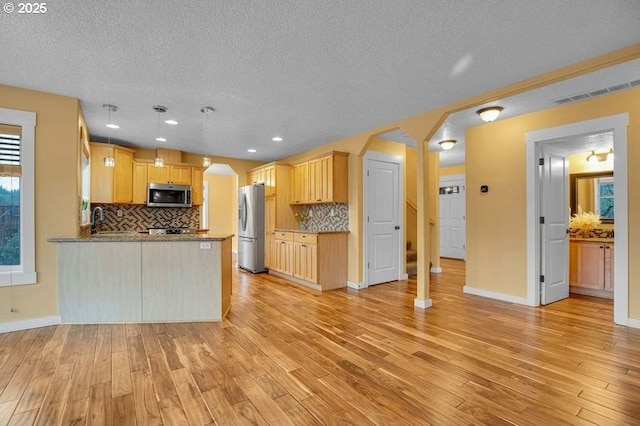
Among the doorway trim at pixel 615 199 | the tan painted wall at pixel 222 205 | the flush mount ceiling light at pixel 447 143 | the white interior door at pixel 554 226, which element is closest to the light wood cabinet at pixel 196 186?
the tan painted wall at pixel 222 205

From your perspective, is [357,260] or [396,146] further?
[396,146]

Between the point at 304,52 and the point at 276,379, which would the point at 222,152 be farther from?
the point at 276,379

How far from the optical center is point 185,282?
3471 millimetres

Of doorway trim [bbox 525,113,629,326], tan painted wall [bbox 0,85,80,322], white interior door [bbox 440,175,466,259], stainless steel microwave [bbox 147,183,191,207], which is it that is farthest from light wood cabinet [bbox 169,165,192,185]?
white interior door [bbox 440,175,466,259]

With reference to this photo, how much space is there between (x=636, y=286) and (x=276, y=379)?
3.73 meters

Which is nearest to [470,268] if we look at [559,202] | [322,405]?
[559,202]

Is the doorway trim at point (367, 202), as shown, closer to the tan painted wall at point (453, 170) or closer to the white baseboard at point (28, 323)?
the tan painted wall at point (453, 170)

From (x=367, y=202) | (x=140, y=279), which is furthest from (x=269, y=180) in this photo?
(x=140, y=279)

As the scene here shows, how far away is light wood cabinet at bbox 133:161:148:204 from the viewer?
5.61 metres

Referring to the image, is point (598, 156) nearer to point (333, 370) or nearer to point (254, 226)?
point (333, 370)

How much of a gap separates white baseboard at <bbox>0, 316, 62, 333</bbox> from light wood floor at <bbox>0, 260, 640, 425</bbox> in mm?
128

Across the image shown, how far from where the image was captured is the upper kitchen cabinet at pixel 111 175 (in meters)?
5.17

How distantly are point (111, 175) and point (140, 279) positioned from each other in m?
2.83

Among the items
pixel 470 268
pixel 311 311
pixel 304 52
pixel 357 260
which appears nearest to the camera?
pixel 304 52
